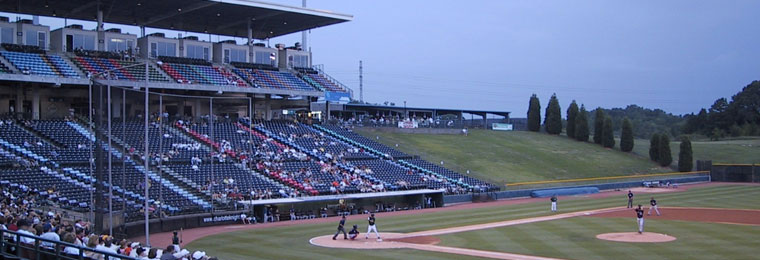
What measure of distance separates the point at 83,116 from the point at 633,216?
36680mm

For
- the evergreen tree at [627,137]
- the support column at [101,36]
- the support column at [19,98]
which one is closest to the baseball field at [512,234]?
the support column at [19,98]

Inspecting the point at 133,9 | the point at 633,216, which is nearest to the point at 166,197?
the point at 133,9

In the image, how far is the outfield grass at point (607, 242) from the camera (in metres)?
26.3

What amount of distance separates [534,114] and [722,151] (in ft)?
77.1

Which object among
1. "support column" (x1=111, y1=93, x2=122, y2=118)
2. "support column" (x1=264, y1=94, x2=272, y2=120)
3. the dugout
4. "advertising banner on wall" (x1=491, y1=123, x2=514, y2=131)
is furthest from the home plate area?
"advertising banner on wall" (x1=491, y1=123, x2=514, y2=131)

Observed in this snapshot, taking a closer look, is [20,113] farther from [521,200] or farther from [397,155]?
[521,200]

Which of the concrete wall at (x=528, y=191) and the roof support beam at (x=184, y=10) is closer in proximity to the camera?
the concrete wall at (x=528, y=191)

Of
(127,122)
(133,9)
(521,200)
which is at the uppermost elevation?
(133,9)

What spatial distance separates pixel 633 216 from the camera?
135ft

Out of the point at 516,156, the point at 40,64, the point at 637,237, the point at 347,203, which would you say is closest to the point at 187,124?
the point at 40,64

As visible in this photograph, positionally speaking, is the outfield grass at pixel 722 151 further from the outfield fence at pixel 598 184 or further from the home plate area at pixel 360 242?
the home plate area at pixel 360 242

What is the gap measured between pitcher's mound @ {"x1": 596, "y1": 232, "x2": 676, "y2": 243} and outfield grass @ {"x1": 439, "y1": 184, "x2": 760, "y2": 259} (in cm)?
56

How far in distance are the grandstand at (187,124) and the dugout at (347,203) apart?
13 centimetres

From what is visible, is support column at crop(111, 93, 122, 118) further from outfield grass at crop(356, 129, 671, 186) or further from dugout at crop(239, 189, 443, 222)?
outfield grass at crop(356, 129, 671, 186)
